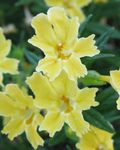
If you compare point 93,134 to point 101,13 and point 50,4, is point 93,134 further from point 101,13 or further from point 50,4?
point 101,13

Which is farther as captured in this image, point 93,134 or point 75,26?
point 93,134

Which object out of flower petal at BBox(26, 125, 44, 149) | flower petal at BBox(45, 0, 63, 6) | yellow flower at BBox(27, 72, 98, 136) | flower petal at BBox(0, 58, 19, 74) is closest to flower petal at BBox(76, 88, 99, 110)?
yellow flower at BBox(27, 72, 98, 136)

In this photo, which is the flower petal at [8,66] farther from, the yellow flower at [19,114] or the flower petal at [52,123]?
the flower petal at [52,123]

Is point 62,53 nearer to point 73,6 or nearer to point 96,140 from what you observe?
point 96,140

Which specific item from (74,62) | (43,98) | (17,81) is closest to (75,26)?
(74,62)

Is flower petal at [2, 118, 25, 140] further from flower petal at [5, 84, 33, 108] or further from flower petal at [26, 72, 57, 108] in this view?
flower petal at [26, 72, 57, 108]
